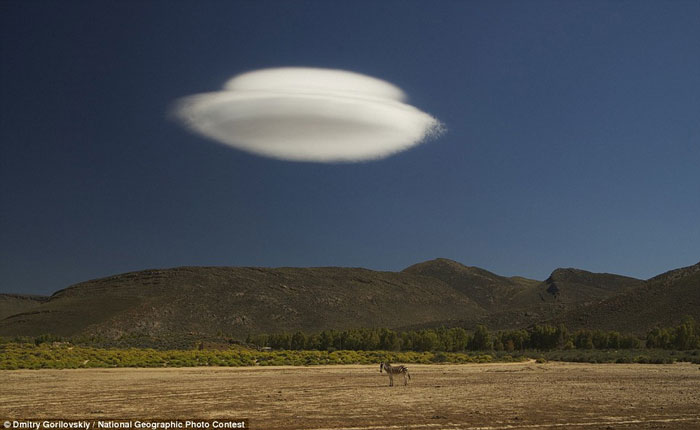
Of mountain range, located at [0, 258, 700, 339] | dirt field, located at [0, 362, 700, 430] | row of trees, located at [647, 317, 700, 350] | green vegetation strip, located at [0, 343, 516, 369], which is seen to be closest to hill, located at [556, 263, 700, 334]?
mountain range, located at [0, 258, 700, 339]

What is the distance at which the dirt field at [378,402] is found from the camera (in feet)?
57.8

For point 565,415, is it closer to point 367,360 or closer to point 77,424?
point 77,424

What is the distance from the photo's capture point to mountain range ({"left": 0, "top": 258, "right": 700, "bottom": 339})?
11688 centimetres

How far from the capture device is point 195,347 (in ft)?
250

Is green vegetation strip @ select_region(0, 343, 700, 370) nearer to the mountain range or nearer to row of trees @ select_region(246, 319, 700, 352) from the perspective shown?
row of trees @ select_region(246, 319, 700, 352)

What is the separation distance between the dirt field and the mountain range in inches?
3067

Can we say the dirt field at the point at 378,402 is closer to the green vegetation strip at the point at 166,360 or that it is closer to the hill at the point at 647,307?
the green vegetation strip at the point at 166,360

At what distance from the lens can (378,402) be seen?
22484 mm

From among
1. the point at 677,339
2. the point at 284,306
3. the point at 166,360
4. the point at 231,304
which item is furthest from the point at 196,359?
the point at 284,306

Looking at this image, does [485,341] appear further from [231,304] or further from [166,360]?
[231,304]

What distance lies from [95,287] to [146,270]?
15044mm

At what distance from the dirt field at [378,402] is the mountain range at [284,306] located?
7791cm

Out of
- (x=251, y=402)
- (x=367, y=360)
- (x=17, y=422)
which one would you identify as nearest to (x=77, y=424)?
(x=17, y=422)

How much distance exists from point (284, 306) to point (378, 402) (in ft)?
419
